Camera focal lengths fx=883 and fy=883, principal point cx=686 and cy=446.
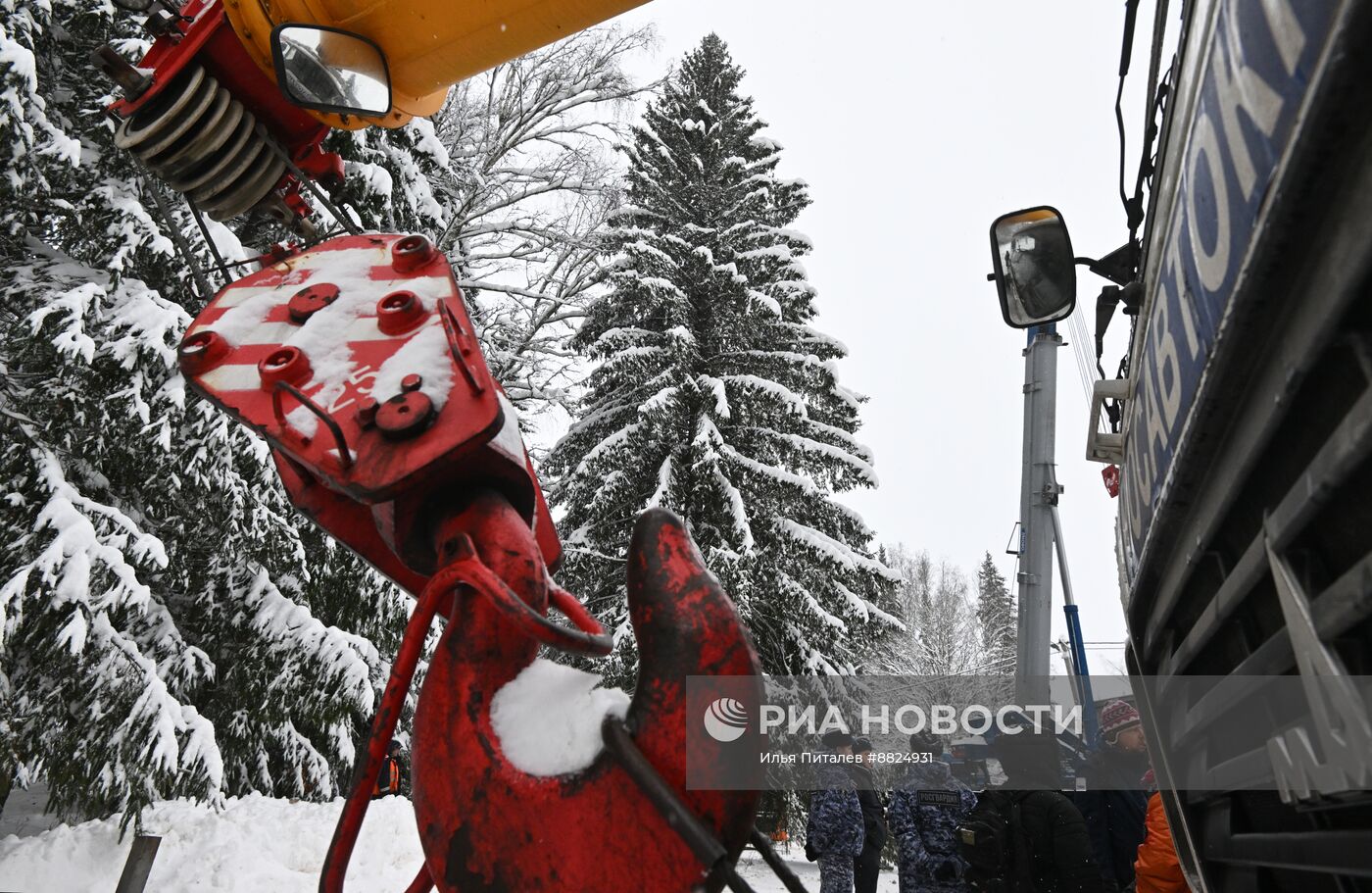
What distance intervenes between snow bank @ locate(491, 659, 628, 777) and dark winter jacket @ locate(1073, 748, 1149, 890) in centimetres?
439

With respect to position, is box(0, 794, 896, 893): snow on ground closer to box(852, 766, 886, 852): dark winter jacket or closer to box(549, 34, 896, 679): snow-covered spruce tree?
box(852, 766, 886, 852): dark winter jacket

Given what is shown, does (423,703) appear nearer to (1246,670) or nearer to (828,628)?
(1246,670)

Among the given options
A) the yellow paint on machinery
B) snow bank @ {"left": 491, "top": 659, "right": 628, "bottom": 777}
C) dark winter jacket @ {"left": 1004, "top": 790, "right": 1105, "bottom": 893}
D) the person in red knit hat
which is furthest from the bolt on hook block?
the person in red knit hat

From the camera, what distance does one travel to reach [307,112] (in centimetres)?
193

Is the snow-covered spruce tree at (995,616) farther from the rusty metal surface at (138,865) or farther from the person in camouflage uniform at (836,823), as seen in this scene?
the rusty metal surface at (138,865)

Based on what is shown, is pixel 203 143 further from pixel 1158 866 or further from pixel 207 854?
pixel 207 854

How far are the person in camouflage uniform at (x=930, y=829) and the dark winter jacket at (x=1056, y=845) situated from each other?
1347mm

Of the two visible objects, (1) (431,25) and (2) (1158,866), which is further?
(2) (1158,866)

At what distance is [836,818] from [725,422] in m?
6.69

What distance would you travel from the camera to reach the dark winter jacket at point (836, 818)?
22.0ft

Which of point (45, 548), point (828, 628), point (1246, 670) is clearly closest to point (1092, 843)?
point (1246, 670)

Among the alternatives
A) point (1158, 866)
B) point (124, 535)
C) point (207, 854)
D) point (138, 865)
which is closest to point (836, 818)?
point (1158, 866)

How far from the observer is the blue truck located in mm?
661

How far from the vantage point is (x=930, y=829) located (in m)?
5.91
